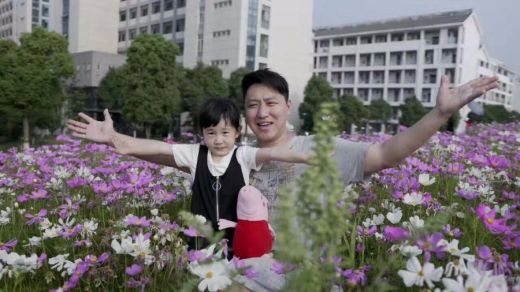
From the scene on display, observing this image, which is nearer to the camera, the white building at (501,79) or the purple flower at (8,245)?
the purple flower at (8,245)

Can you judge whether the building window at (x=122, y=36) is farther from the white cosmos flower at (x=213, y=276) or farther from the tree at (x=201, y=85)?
the white cosmos flower at (x=213, y=276)

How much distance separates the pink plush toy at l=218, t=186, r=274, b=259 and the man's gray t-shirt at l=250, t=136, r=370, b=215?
28 cm

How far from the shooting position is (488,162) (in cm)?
372

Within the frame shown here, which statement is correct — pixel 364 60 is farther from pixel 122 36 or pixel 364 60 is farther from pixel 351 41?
pixel 122 36

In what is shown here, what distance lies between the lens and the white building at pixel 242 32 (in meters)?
33.4

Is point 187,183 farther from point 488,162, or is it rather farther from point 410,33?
point 410,33

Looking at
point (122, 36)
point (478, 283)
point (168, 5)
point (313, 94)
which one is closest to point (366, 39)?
point (313, 94)

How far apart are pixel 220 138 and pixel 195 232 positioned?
0.73 metres

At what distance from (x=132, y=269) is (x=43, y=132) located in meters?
29.1

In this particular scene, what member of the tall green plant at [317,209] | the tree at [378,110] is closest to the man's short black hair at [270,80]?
the tall green plant at [317,209]

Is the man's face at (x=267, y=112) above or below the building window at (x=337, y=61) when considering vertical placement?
below

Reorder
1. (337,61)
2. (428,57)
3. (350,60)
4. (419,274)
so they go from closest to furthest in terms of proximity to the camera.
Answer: (419,274), (428,57), (350,60), (337,61)

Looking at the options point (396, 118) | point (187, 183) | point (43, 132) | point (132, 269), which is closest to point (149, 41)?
point (43, 132)

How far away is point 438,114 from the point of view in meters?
1.92
